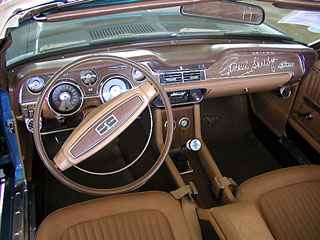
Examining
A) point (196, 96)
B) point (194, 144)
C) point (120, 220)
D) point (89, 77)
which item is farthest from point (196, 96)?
point (120, 220)

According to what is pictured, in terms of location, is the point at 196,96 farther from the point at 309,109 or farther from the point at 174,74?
the point at 309,109

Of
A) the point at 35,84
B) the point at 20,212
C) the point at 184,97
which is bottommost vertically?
the point at 20,212

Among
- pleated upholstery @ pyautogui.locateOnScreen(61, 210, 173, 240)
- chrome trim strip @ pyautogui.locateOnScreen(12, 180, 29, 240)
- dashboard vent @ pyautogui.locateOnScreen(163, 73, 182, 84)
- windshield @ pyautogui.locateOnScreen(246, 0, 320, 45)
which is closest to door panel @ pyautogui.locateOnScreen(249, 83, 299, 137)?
windshield @ pyautogui.locateOnScreen(246, 0, 320, 45)

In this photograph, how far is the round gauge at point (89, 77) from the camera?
1574 mm

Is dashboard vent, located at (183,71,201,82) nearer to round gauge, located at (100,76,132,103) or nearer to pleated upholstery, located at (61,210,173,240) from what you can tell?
round gauge, located at (100,76,132,103)

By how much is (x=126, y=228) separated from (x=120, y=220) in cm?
5

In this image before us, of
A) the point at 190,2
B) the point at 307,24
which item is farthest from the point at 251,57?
the point at 190,2

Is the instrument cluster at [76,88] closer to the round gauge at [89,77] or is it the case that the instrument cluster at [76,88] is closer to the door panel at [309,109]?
the round gauge at [89,77]

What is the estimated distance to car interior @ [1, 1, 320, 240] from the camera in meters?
1.25

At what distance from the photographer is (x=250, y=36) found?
6.23 feet

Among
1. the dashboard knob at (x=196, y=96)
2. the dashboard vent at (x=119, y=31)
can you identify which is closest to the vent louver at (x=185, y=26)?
the dashboard vent at (x=119, y=31)

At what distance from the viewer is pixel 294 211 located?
1.49 meters

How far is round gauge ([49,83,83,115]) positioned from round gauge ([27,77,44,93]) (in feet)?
0.22

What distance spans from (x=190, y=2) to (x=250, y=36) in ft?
3.34
